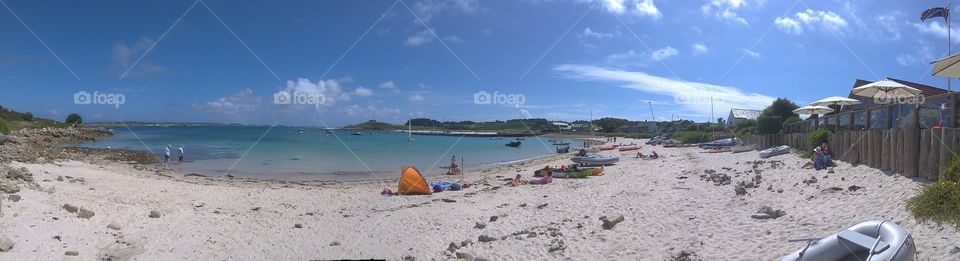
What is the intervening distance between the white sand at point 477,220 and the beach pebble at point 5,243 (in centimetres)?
10

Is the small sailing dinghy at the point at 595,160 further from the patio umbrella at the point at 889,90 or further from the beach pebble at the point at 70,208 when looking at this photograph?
the beach pebble at the point at 70,208

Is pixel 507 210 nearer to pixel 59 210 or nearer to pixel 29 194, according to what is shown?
pixel 59 210

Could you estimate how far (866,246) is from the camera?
4.14 metres

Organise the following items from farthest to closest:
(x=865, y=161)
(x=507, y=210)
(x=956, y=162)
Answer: (x=507, y=210)
(x=865, y=161)
(x=956, y=162)

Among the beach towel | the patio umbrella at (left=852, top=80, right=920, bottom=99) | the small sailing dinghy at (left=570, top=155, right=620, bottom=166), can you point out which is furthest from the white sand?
the small sailing dinghy at (left=570, top=155, right=620, bottom=166)

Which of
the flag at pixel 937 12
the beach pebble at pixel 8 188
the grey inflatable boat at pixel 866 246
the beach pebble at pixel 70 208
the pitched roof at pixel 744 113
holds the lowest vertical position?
the beach pebble at pixel 70 208

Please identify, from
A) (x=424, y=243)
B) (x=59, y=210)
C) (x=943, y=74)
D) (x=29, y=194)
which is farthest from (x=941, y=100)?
(x=29, y=194)

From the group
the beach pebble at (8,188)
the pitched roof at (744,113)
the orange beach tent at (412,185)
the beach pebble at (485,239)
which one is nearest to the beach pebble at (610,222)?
the beach pebble at (485,239)

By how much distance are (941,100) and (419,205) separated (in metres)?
10.6

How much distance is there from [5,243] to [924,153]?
13.3m

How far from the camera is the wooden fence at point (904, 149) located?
701 centimetres

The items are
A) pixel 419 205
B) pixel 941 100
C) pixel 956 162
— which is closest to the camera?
pixel 956 162

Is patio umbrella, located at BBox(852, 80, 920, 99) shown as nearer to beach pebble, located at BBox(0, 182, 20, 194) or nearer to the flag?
the flag

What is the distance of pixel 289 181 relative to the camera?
19797 mm
